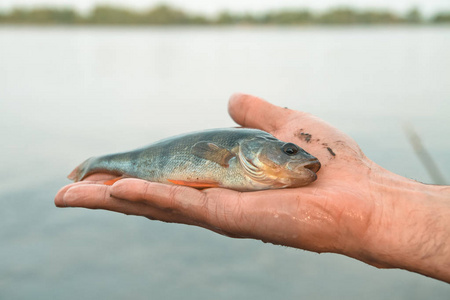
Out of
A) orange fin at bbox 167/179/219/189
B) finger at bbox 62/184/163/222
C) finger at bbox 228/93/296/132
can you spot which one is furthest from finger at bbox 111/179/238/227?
finger at bbox 228/93/296/132

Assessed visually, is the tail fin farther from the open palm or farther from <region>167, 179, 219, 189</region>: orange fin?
<region>167, 179, 219, 189</region>: orange fin

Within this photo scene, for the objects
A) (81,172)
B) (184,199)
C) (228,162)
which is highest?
(228,162)

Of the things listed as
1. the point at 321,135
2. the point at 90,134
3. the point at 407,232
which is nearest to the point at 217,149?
the point at 321,135

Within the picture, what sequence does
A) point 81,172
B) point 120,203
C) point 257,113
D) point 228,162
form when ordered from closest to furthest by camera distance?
1. point 228,162
2. point 120,203
3. point 81,172
4. point 257,113

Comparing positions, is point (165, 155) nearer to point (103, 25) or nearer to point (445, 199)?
point (445, 199)

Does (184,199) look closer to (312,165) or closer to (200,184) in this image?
(200,184)

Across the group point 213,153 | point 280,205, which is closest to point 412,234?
point 280,205
